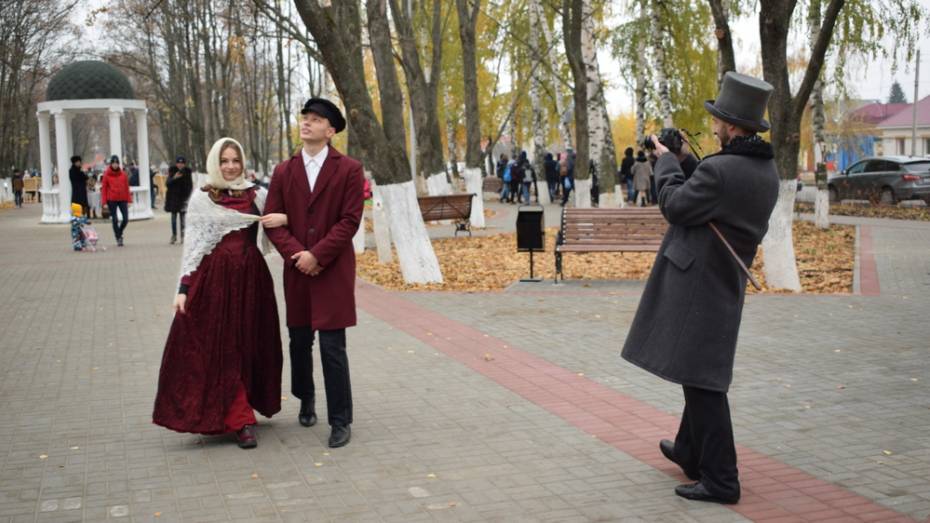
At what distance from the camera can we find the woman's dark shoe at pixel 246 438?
19.7 feet

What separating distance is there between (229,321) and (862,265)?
1141cm

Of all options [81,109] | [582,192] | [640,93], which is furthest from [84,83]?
[582,192]

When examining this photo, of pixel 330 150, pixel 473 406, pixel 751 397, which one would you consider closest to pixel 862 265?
pixel 751 397

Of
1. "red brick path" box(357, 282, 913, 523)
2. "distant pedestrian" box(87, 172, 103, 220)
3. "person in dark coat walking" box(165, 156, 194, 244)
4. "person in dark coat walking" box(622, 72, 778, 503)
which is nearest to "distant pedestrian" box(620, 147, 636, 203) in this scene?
"person in dark coat walking" box(165, 156, 194, 244)

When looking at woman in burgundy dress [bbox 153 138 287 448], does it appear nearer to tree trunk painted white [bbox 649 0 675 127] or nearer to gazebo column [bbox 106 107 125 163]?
tree trunk painted white [bbox 649 0 675 127]

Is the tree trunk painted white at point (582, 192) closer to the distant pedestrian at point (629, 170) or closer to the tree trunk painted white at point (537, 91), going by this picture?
the tree trunk painted white at point (537, 91)

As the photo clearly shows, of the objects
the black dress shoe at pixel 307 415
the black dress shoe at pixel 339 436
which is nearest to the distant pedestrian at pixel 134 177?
the black dress shoe at pixel 307 415

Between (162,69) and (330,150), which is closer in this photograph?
(330,150)

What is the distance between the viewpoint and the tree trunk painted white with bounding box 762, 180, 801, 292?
1241cm

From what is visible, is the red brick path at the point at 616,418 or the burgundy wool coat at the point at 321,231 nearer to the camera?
the red brick path at the point at 616,418

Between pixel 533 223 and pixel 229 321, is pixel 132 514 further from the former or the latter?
pixel 533 223

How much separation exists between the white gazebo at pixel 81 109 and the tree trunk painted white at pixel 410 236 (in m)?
20.7

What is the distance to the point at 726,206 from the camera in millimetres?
4820

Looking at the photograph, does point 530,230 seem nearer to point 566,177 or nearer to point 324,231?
point 324,231
